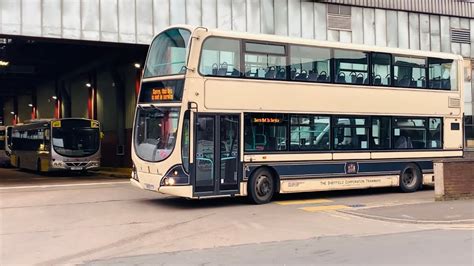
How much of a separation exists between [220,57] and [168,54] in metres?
1.30

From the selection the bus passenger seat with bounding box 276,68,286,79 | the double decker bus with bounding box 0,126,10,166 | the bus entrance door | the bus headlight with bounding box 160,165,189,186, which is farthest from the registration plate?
the double decker bus with bounding box 0,126,10,166

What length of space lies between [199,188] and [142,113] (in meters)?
2.51

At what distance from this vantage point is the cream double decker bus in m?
13.6

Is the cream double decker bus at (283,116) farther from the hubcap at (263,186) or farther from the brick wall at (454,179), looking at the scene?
the brick wall at (454,179)

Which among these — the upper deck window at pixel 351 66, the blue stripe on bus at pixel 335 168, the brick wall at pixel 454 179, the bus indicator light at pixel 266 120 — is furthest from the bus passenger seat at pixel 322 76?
the brick wall at pixel 454 179

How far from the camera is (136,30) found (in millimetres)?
23500

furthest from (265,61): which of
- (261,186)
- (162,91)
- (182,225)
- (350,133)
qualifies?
(182,225)

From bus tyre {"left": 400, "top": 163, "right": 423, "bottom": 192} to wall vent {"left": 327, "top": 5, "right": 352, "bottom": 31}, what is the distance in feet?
37.4

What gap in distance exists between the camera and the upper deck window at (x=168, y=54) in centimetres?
1377

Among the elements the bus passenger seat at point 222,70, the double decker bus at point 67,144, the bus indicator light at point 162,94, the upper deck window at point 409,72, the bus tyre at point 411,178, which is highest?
the upper deck window at point 409,72

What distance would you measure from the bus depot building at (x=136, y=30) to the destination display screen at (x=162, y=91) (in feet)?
30.3

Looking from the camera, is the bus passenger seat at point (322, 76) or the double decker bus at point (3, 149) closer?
the bus passenger seat at point (322, 76)

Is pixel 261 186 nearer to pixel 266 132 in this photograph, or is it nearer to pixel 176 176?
pixel 266 132

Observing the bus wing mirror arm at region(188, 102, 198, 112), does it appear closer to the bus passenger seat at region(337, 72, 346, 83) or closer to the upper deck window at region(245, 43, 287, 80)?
the upper deck window at region(245, 43, 287, 80)
